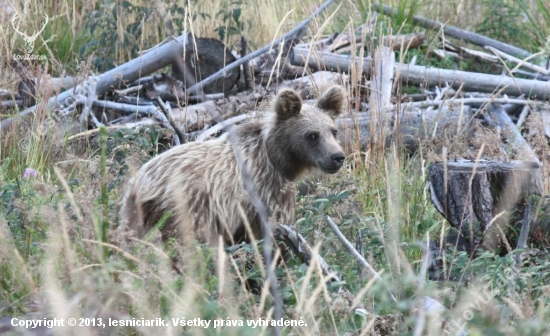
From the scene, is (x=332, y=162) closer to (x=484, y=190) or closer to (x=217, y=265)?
(x=484, y=190)

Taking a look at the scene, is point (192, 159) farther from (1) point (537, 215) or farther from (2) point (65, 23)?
(2) point (65, 23)

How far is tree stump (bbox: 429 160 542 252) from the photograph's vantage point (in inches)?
191

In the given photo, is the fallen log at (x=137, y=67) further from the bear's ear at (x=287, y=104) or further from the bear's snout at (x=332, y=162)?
the bear's snout at (x=332, y=162)

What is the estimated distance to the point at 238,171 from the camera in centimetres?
494

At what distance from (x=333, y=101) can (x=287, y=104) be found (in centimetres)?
45

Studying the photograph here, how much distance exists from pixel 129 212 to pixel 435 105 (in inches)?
157

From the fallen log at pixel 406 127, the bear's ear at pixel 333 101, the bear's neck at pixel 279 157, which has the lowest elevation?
the fallen log at pixel 406 127

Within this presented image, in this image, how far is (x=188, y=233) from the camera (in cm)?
431

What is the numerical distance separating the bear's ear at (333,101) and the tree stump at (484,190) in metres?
0.93

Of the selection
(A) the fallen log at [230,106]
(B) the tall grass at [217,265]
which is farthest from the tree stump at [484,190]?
(A) the fallen log at [230,106]

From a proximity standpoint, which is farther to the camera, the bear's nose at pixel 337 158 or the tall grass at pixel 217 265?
the bear's nose at pixel 337 158

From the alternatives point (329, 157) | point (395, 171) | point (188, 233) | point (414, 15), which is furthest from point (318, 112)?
point (414, 15)

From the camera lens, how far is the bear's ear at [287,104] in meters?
5.19

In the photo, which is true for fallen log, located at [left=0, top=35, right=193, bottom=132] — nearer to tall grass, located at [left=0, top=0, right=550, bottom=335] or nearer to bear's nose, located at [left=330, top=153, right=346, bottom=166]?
tall grass, located at [left=0, top=0, right=550, bottom=335]
